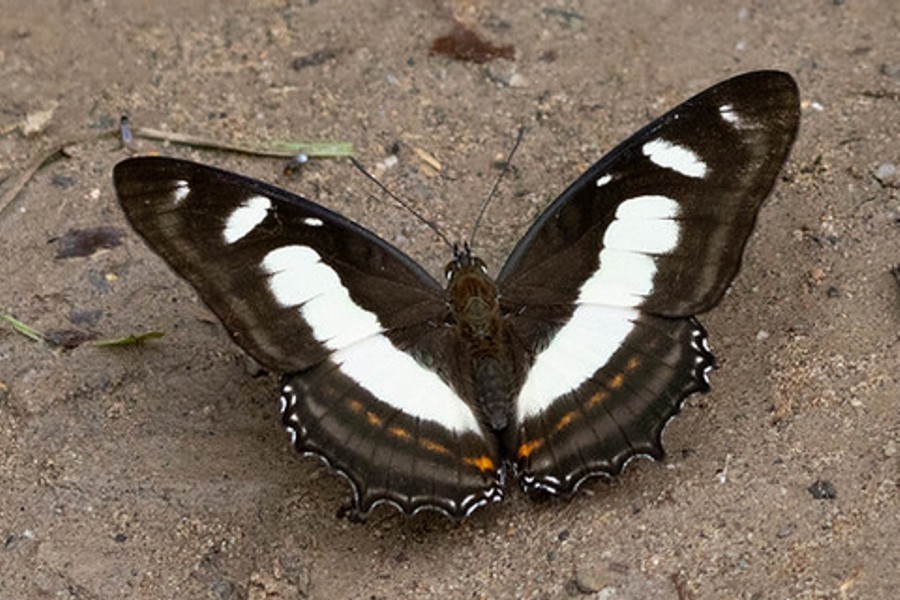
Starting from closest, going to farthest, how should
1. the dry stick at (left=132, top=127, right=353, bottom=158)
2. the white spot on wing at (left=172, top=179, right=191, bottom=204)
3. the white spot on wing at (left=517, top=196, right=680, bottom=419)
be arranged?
the white spot on wing at (left=172, top=179, right=191, bottom=204) < the white spot on wing at (left=517, top=196, right=680, bottom=419) < the dry stick at (left=132, top=127, right=353, bottom=158)

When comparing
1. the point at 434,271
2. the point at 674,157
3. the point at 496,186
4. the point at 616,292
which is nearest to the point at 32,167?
the point at 434,271

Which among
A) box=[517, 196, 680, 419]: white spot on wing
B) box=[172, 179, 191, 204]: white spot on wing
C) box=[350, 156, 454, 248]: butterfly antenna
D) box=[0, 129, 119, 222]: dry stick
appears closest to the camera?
box=[172, 179, 191, 204]: white spot on wing

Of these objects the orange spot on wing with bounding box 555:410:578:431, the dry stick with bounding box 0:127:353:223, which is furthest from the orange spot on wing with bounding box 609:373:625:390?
the dry stick with bounding box 0:127:353:223

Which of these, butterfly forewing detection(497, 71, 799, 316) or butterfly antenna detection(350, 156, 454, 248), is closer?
butterfly forewing detection(497, 71, 799, 316)

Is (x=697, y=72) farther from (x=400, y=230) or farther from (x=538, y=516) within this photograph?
(x=538, y=516)

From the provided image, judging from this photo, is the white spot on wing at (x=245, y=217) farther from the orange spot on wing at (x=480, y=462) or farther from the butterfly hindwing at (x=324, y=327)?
the orange spot on wing at (x=480, y=462)

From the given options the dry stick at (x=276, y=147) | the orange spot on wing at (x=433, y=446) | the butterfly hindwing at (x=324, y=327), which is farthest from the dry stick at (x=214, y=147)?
the orange spot on wing at (x=433, y=446)

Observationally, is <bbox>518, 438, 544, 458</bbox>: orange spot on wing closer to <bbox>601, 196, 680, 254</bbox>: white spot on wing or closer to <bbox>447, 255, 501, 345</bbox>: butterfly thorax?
<bbox>447, 255, 501, 345</bbox>: butterfly thorax
